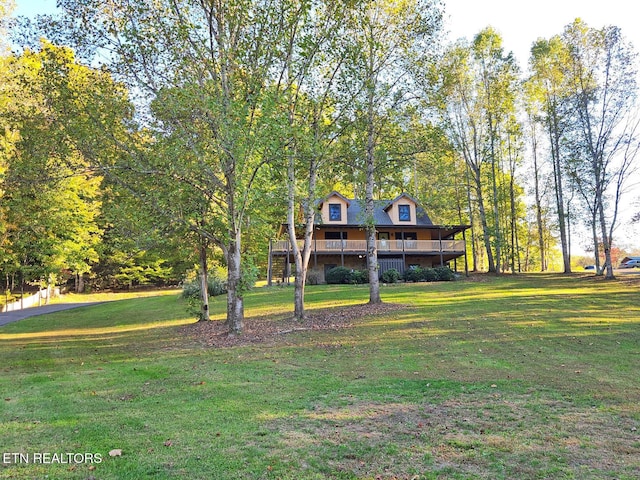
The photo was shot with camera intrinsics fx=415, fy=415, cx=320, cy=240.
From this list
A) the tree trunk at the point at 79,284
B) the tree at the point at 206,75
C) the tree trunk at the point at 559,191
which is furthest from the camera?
the tree trunk at the point at 79,284

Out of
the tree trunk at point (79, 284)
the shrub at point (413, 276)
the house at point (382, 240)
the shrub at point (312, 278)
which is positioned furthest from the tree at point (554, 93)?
the tree trunk at point (79, 284)

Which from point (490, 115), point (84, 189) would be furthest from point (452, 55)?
point (84, 189)

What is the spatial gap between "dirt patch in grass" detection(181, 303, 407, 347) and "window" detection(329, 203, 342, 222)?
14621 millimetres

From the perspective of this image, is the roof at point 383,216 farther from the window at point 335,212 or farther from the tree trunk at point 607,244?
the tree trunk at point 607,244

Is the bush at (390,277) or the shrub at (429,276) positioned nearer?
the bush at (390,277)

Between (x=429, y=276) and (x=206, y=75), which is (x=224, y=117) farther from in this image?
(x=429, y=276)

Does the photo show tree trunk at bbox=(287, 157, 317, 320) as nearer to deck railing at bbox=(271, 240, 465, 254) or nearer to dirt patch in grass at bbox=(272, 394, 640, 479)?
dirt patch in grass at bbox=(272, 394, 640, 479)

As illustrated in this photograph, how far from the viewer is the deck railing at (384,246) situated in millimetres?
27672

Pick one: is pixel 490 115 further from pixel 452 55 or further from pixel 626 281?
pixel 626 281

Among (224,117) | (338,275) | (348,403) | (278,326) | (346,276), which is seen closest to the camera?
(348,403)

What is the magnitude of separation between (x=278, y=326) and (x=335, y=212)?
17.9 metres

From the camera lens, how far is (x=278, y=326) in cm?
1207

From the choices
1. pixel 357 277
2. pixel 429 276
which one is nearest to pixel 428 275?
pixel 429 276

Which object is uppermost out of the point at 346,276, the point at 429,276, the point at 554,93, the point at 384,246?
the point at 554,93
